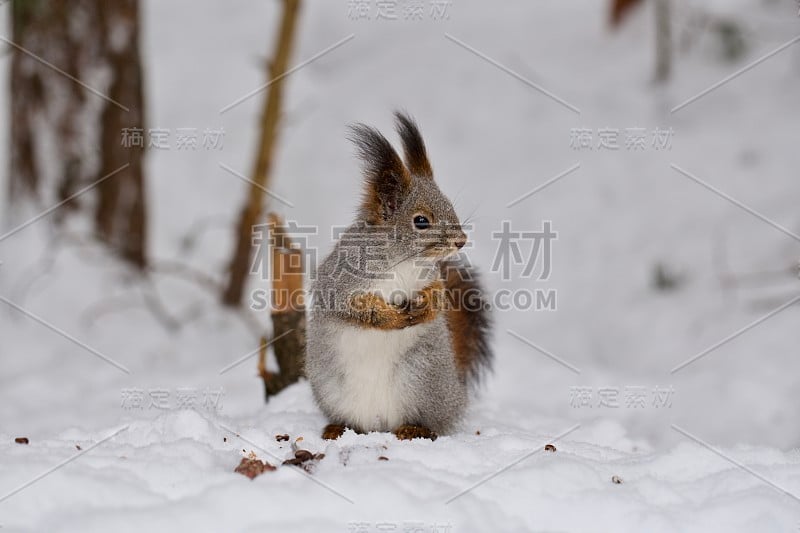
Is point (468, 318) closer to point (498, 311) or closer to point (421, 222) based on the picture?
point (421, 222)

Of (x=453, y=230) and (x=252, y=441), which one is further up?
(x=453, y=230)

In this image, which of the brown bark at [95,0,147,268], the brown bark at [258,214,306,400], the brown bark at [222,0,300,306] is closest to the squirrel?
the brown bark at [258,214,306,400]

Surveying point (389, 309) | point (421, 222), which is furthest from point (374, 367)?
point (421, 222)

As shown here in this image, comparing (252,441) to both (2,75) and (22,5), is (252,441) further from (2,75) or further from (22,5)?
(2,75)

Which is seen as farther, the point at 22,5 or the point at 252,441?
the point at 22,5

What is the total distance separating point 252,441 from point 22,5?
286cm

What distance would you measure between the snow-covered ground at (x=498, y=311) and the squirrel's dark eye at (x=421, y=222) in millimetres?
525

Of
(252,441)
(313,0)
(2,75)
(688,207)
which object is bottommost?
(252,441)

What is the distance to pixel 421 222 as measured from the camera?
201cm

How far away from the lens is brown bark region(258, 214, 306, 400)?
102 inches

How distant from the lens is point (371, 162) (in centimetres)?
200

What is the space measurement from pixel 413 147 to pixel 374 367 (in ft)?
1.95

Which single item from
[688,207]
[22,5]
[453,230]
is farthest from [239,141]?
[453,230]

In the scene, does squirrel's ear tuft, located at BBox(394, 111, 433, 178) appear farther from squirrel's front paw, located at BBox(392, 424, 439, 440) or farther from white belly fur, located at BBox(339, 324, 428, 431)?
squirrel's front paw, located at BBox(392, 424, 439, 440)
